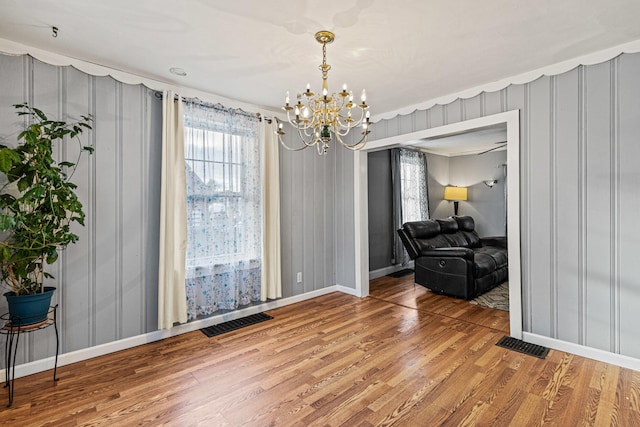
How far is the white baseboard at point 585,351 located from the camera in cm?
250

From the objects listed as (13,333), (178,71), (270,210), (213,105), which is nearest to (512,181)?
(270,210)

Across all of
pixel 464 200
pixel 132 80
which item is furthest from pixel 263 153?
pixel 464 200

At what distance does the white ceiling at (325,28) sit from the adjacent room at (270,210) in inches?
0.7

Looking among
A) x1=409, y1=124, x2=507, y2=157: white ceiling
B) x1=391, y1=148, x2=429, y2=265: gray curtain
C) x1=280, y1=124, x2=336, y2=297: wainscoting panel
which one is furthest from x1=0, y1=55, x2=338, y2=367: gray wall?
x1=391, y1=148, x2=429, y2=265: gray curtain

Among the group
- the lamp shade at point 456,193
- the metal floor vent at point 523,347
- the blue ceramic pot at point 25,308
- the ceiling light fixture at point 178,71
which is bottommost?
the metal floor vent at point 523,347

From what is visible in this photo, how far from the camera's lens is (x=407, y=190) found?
6449 millimetres

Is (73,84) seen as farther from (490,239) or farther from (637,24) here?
(490,239)

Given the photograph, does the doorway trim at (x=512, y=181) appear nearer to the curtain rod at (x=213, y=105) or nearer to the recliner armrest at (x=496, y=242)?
the curtain rod at (x=213, y=105)

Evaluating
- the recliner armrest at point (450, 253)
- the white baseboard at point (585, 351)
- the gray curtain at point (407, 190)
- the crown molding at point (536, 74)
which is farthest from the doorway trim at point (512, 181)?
the gray curtain at point (407, 190)

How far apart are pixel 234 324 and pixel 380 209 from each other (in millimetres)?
3415

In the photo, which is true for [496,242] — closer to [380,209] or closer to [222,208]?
[380,209]

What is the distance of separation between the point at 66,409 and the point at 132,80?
2.62 meters

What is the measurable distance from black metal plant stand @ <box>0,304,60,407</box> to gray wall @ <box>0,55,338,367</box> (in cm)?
7

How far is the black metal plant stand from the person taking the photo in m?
2.19
